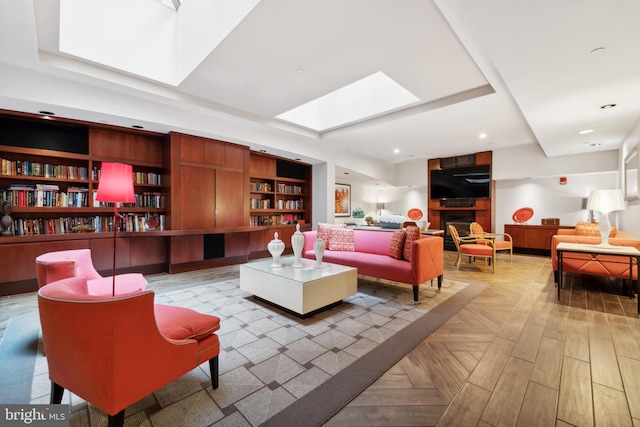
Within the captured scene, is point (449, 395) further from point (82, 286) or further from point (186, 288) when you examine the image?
point (186, 288)

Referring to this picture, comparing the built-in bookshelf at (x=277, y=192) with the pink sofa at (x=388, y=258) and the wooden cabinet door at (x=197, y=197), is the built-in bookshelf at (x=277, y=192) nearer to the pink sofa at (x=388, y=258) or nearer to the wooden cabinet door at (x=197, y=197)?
the wooden cabinet door at (x=197, y=197)

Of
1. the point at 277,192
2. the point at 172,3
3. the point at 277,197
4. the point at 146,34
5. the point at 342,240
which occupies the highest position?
the point at 172,3

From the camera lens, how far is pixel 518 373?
1973 mm

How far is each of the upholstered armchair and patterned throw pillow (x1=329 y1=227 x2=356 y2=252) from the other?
273 cm

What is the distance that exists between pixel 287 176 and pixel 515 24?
5774 mm

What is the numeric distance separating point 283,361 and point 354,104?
4.43 metres

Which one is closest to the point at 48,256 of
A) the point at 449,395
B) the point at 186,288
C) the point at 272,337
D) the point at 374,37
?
the point at 186,288

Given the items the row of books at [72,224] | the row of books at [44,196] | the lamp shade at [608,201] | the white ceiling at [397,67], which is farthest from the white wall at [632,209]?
the row of books at [44,196]

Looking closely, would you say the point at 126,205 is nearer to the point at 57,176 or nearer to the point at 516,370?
the point at 57,176

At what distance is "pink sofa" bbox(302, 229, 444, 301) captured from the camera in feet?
11.2

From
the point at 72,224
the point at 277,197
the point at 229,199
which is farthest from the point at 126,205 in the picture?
the point at 277,197

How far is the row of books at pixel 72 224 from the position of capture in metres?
3.86

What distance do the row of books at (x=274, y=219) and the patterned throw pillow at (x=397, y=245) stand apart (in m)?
3.68

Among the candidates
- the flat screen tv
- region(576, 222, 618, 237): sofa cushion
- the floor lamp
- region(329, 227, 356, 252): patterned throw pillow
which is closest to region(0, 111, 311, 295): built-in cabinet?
region(329, 227, 356, 252): patterned throw pillow
